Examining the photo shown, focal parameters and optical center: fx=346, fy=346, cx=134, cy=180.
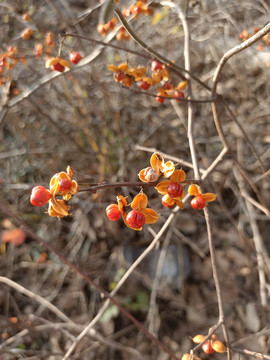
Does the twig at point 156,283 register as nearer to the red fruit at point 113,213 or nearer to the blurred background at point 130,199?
the blurred background at point 130,199

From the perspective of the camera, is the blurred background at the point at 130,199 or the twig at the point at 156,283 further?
the blurred background at the point at 130,199

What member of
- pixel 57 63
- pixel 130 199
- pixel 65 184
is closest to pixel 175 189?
pixel 65 184

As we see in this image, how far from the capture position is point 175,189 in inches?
46.2

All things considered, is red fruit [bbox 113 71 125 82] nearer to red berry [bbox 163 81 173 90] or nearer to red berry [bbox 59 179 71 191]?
red berry [bbox 163 81 173 90]

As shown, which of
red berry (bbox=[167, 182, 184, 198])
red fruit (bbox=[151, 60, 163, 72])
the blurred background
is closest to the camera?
red berry (bbox=[167, 182, 184, 198])

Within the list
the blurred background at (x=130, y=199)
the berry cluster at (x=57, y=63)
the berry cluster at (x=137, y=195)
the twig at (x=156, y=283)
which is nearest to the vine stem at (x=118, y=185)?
the berry cluster at (x=137, y=195)

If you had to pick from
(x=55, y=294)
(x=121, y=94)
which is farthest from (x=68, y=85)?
(x=55, y=294)

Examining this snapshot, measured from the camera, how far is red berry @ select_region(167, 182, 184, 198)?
1174 millimetres

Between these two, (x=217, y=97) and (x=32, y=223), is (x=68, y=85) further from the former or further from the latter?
(x=217, y=97)

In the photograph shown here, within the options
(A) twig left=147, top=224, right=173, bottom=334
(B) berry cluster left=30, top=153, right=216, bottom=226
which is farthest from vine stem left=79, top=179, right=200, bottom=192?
(A) twig left=147, top=224, right=173, bottom=334

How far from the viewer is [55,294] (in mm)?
3170

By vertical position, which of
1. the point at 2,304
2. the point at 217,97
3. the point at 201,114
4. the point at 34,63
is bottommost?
the point at 2,304

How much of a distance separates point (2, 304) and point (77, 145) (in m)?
1.63

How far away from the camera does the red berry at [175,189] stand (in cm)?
117
